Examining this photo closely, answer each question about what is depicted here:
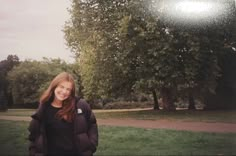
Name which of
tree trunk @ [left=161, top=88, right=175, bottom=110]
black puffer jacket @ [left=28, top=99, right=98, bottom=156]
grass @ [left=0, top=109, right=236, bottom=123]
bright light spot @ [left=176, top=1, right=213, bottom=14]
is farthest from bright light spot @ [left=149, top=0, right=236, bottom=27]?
tree trunk @ [left=161, top=88, right=175, bottom=110]

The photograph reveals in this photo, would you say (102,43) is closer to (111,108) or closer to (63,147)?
(111,108)

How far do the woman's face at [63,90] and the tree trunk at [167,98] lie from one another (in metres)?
7.34

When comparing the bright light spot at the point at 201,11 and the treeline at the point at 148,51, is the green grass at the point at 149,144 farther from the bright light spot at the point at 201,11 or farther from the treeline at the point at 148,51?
the bright light spot at the point at 201,11

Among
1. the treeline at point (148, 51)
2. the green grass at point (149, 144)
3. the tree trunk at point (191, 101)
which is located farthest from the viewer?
the tree trunk at point (191, 101)

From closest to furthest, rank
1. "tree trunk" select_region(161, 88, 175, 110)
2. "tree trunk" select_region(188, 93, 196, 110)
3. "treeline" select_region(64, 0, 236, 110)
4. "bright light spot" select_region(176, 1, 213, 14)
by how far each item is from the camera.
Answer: "bright light spot" select_region(176, 1, 213, 14), "treeline" select_region(64, 0, 236, 110), "tree trunk" select_region(188, 93, 196, 110), "tree trunk" select_region(161, 88, 175, 110)

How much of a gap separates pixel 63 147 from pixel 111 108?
2.81 metres

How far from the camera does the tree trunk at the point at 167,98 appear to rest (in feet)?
35.6

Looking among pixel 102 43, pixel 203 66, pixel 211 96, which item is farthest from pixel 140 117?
pixel 211 96

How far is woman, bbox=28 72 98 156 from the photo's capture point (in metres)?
3.47

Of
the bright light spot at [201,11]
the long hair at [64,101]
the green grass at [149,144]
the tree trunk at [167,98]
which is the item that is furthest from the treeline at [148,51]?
the long hair at [64,101]

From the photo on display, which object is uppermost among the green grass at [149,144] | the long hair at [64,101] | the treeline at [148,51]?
the treeline at [148,51]

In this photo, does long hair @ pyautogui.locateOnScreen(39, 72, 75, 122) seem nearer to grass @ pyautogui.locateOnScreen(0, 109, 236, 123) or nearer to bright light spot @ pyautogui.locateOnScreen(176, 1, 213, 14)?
grass @ pyautogui.locateOnScreen(0, 109, 236, 123)

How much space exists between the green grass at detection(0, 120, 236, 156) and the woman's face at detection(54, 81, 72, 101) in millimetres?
1428

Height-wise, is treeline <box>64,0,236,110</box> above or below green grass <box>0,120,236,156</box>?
above
